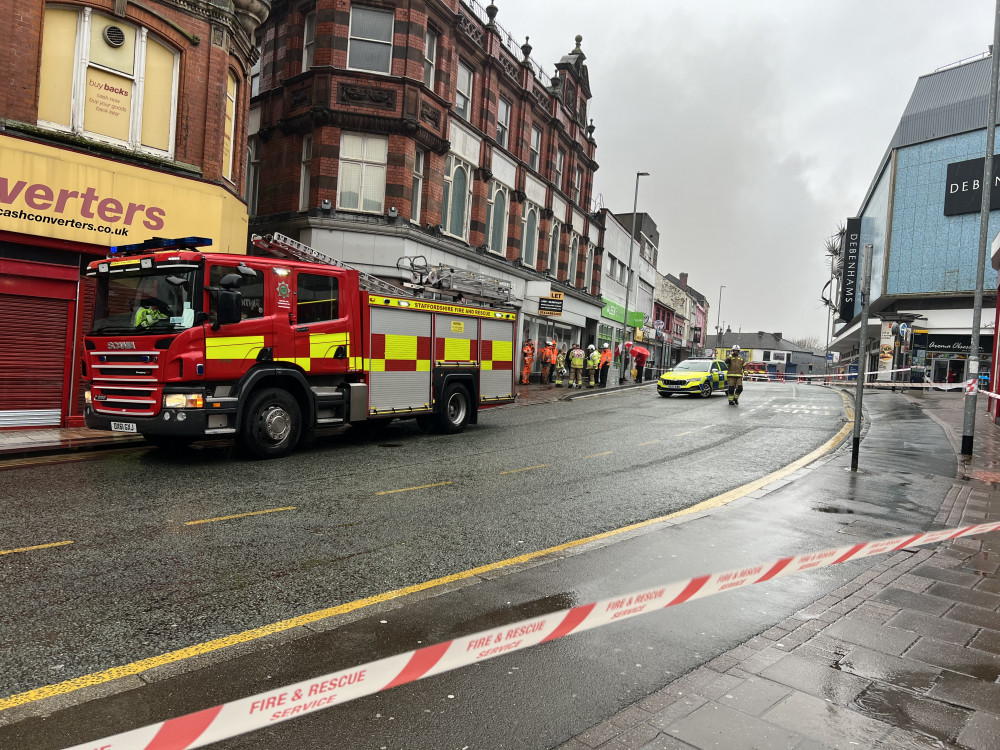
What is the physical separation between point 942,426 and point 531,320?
669 inches

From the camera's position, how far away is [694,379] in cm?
2294

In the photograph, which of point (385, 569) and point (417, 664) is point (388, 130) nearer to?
point (385, 569)

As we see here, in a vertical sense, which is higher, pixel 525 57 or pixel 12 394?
pixel 525 57

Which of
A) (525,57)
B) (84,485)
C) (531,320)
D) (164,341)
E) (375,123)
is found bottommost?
(84,485)

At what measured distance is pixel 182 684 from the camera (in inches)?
125

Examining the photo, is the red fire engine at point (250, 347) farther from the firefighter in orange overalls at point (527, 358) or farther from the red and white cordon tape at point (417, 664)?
the firefighter in orange overalls at point (527, 358)

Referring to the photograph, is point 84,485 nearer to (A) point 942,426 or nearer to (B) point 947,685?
(B) point 947,685

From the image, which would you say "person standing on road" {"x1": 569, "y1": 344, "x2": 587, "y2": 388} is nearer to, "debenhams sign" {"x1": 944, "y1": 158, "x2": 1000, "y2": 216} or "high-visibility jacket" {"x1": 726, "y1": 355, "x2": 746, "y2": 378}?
"high-visibility jacket" {"x1": 726, "y1": 355, "x2": 746, "y2": 378}

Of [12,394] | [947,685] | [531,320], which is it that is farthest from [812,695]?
[531,320]

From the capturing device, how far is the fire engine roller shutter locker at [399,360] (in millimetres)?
10945

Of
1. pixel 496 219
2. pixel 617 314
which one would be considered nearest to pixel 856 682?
pixel 496 219

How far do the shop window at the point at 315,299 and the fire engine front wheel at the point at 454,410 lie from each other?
294cm

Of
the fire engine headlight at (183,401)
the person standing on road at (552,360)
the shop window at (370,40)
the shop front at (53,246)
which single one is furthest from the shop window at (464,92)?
the fire engine headlight at (183,401)

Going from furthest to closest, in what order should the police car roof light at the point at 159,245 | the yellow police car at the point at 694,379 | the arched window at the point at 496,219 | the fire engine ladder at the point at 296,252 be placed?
1. the arched window at the point at 496,219
2. the yellow police car at the point at 694,379
3. the fire engine ladder at the point at 296,252
4. the police car roof light at the point at 159,245
